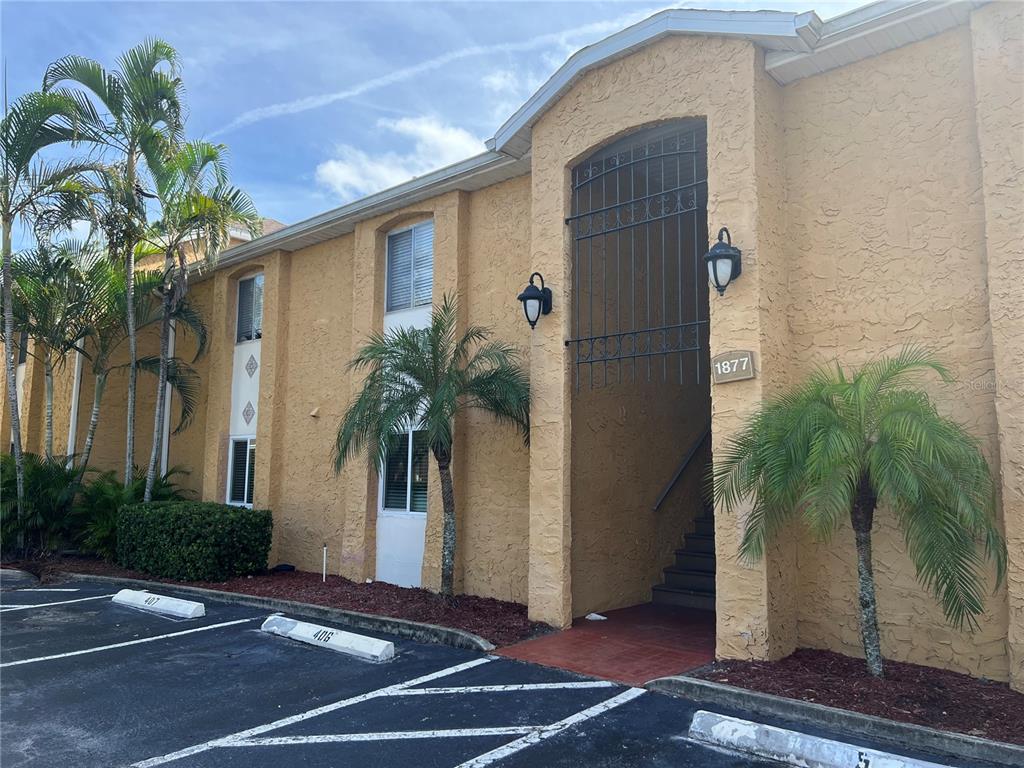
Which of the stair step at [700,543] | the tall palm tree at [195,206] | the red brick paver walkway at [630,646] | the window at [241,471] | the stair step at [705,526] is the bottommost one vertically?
the red brick paver walkway at [630,646]

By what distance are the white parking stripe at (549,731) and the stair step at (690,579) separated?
3.42 metres

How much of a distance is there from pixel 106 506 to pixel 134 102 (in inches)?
272

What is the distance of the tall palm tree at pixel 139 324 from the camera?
1346 centimetres

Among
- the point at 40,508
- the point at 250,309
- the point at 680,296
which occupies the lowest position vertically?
the point at 40,508

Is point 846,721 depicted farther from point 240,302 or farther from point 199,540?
point 240,302

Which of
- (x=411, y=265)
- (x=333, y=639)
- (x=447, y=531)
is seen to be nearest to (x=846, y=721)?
(x=333, y=639)

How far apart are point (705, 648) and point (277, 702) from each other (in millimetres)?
3899

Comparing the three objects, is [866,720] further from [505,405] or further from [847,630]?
[505,405]

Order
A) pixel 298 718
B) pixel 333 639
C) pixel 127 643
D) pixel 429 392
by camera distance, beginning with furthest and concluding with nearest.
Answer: pixel 429 392
pixel 127 643
pixel 333 639
pixel 298 718

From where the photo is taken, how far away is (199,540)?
11000 mm

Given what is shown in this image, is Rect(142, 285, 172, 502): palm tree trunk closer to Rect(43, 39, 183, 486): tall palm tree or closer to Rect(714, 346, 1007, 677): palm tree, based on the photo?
Rect(43, 39, 183, 486): tall palm tree

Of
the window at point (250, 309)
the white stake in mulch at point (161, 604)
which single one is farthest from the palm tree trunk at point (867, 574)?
the window at point (250, 309)

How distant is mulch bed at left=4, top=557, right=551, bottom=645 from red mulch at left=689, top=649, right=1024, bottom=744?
96.2 inches

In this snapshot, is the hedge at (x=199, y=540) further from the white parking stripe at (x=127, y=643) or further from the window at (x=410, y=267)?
the window at (x=410, y=267)
